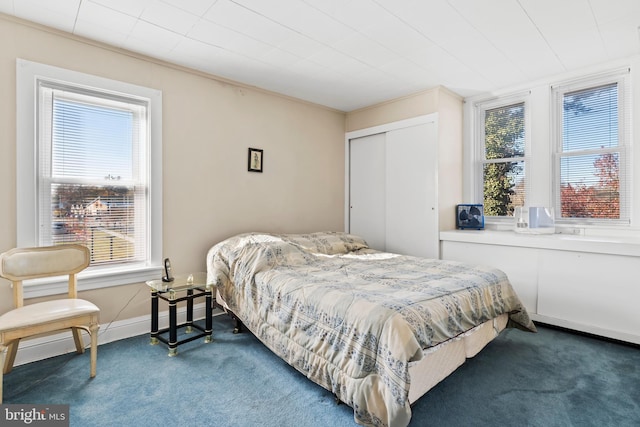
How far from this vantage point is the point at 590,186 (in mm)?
3299

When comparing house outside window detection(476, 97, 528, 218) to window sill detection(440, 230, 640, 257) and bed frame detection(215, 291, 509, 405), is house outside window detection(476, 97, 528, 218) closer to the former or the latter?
window sill detection(440, 230, 640, 257)

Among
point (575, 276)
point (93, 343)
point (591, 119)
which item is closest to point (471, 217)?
point (575, 276)

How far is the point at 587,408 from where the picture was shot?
1.84m

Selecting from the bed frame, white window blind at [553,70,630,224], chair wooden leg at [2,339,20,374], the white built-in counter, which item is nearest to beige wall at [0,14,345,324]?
chair wooden leg at [2,339,20,374]

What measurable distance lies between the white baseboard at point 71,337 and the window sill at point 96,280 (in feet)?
1.07

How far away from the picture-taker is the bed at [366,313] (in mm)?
1595

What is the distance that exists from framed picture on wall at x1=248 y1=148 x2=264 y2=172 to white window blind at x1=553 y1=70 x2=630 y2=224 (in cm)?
319

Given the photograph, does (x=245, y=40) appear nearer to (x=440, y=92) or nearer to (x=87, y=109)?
(x=87, y=109)

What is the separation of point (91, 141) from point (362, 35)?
2.39 metres

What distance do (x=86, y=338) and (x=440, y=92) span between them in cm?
414

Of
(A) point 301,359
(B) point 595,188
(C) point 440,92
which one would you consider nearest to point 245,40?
(C) point 440,92

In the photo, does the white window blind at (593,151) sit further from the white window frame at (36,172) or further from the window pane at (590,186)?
the white window frame at (36,172)

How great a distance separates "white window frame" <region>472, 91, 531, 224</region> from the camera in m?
3.66

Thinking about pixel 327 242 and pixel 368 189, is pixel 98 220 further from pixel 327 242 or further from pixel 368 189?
pixel 368 189
